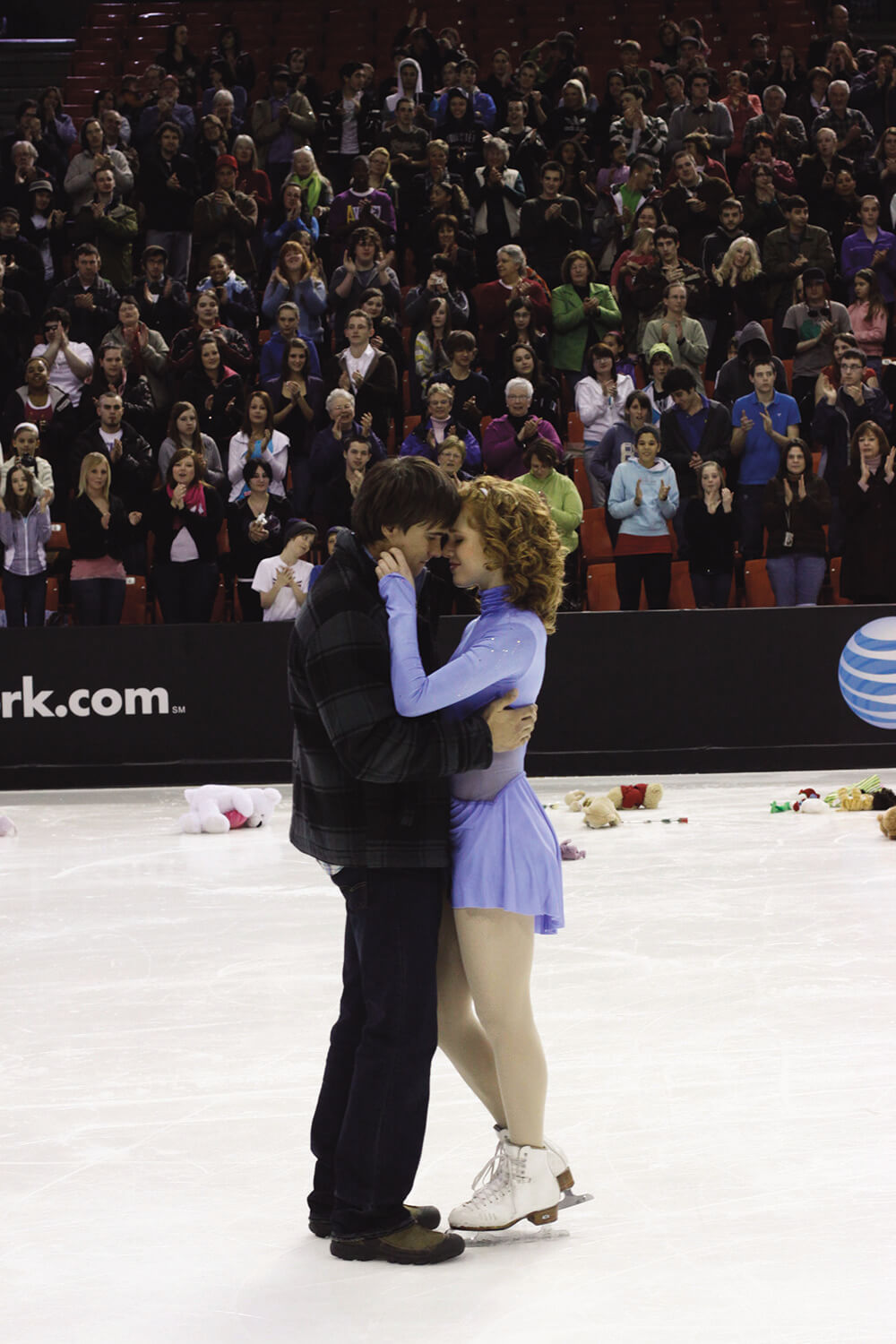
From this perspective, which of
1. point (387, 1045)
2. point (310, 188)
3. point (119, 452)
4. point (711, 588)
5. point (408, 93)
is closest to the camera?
point (387, 1045)

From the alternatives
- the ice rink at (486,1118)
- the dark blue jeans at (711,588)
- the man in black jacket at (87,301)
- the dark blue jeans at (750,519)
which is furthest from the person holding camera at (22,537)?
the dark blue jeans at (750,519)

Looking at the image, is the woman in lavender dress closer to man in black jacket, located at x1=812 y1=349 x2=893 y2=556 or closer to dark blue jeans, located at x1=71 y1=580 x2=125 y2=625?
dark blue jeans, located at x1=71 y1=580 x2=125 y2=625

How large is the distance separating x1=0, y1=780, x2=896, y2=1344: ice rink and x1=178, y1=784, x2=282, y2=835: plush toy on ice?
129 centimetres

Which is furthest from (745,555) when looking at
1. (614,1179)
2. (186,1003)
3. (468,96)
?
(614,1179)

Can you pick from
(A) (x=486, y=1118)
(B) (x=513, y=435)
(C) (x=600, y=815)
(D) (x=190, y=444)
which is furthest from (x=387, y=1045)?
(D) (x=190, y=444)

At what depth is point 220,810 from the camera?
333 inches

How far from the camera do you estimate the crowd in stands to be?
10641 millimetres

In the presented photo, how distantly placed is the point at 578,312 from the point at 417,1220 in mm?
9898

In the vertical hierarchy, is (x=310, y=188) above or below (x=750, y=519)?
above

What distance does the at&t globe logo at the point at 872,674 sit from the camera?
33.4 feet

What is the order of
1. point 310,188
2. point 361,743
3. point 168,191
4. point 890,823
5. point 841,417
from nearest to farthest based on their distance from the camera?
point 361,743
point 890,823
point 841,417
point 168,191
point 310,188

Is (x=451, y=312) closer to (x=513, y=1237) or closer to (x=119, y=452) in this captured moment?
(x=119, y=452)

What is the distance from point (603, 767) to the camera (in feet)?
33.7

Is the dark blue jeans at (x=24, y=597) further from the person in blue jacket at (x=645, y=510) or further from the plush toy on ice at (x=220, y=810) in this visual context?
the person in blue jacket at (x=645, y=510)
